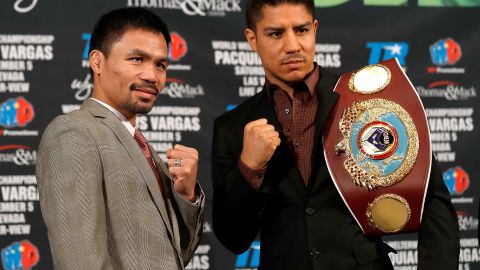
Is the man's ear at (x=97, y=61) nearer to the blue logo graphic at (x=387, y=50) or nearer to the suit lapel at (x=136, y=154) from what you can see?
the suit lapel at (x=136, y=154)

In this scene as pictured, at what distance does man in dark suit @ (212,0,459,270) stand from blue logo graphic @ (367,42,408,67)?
1389 millimetres

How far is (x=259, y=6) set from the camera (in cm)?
211

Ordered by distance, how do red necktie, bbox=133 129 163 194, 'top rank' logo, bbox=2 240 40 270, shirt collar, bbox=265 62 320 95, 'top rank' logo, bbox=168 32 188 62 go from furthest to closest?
'top rank' logo, bbox=168 32 188 62 < 'top rank' logo, bbox=2 240 40 270 < shirt collar, bbox=265 62 320 95 < red necktie, bbox=133 129 163 194

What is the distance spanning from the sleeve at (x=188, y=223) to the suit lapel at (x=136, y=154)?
0.40 feet

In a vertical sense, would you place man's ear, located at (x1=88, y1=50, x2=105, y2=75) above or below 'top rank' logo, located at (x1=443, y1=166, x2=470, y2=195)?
above

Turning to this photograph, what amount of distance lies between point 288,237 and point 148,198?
46 cm

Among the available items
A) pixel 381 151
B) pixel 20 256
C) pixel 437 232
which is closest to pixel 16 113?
pixel 20 256

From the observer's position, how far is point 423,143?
1.91m

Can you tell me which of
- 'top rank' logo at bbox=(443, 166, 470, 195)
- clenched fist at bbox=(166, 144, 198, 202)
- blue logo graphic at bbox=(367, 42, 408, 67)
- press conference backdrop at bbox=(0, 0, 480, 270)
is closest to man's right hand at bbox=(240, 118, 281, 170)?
clenched fist at bbox=(166, 144, 198, 202)

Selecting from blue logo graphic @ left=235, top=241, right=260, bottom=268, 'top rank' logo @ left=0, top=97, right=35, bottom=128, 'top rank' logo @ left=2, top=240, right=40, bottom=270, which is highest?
'top rank' logo @ left=0, top=97, right=35, bottom=128

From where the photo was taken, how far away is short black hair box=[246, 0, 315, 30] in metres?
2.07

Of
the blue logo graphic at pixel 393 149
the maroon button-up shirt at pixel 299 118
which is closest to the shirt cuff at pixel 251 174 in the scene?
the maroon button-up shirt at pixel 299 118

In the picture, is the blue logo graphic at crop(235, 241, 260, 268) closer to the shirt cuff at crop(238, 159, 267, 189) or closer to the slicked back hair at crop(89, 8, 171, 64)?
the shirt cuff at crop(238, 159, 267, 189)

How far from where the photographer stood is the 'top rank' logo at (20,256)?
295cm
